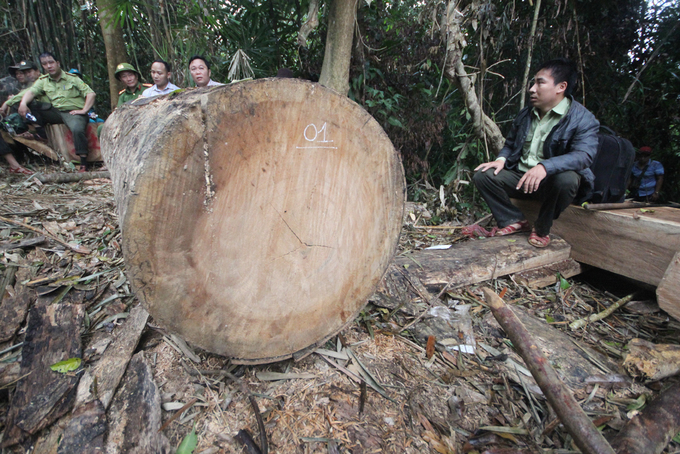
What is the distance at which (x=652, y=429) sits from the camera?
1212 mm

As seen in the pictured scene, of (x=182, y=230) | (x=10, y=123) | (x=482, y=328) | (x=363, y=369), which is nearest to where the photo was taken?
(x=182, y=230)

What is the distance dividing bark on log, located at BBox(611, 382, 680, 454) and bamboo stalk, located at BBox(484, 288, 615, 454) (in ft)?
0.60

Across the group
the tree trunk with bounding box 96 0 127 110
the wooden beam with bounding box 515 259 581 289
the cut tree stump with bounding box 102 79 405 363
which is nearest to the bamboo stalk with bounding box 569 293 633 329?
the wooden beam with bounding box 515 259 581 289

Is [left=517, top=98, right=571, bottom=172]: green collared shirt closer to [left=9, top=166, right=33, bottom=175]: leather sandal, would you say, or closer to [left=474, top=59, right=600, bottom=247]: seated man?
[left=474, top=59, right=600, bottom=247]: seated man

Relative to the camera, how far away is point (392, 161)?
54.3 inches

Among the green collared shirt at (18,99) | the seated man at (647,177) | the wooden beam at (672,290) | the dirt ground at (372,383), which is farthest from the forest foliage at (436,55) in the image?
the dirt ground at (372,383)

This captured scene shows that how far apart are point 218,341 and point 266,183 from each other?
0.61 meters

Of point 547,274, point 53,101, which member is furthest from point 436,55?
point 53,101

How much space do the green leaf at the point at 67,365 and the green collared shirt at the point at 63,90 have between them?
494 centimetres

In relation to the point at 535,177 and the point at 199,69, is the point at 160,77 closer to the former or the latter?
the point at 199,69

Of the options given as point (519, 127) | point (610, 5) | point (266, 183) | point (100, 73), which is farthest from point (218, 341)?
point (100, 73)

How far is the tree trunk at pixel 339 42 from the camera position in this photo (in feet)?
11.4

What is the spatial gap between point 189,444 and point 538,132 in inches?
114

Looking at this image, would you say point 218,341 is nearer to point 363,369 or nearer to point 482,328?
point 363,369
